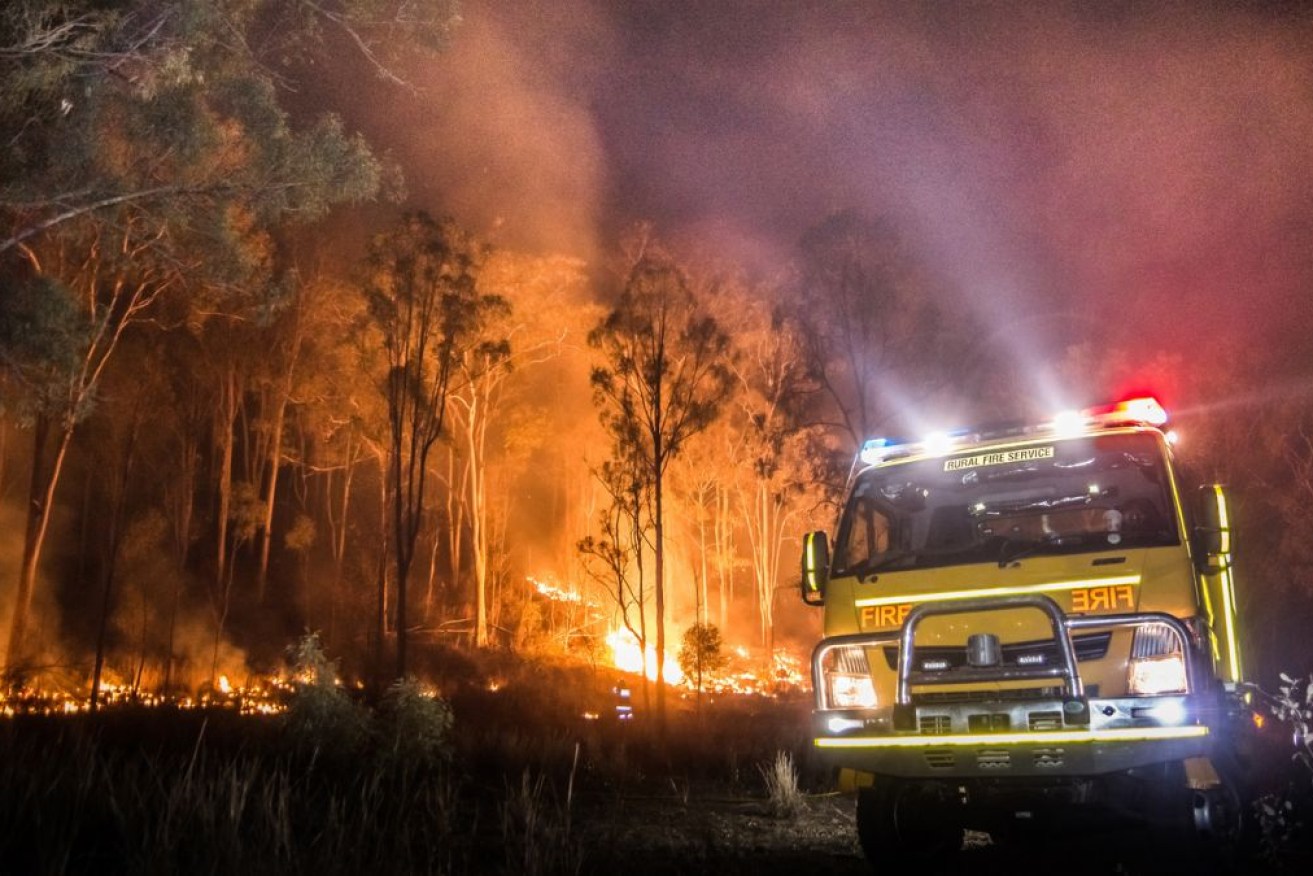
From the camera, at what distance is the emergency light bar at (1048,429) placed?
21.4 feet

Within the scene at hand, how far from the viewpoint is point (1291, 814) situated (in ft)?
22.5

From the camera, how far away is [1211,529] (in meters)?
5.88

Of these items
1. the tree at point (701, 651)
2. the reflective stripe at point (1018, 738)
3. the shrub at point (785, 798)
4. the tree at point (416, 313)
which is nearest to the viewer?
the reflective stripe at point (1018, 738)

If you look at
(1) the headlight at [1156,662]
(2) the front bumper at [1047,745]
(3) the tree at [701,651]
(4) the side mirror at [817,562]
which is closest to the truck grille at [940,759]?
(2) the front bumper at [1047,745]

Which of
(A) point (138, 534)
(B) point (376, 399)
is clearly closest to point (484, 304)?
(B) point (376, 399)

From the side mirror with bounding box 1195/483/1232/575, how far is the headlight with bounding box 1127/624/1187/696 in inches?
27.0

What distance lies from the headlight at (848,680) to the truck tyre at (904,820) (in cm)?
53

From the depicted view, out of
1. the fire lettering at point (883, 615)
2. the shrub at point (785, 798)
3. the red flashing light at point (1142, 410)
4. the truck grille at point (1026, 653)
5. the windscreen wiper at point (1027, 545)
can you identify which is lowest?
the shrub at point (785, 798)

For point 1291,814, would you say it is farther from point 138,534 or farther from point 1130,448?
point 138,534

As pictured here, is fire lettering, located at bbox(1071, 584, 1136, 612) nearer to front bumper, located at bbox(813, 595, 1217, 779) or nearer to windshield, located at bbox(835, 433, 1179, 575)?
front bumper, located at bbox(813, 595, 1217, 779)

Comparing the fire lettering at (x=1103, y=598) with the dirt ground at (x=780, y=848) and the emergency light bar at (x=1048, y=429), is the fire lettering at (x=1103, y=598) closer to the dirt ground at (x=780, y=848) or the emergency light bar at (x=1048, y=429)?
the emergency light bar at (x=1048, y=429)

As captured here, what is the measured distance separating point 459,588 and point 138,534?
13132mm

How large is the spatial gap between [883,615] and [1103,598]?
3.95 ft

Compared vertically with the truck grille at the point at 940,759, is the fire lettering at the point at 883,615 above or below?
above
